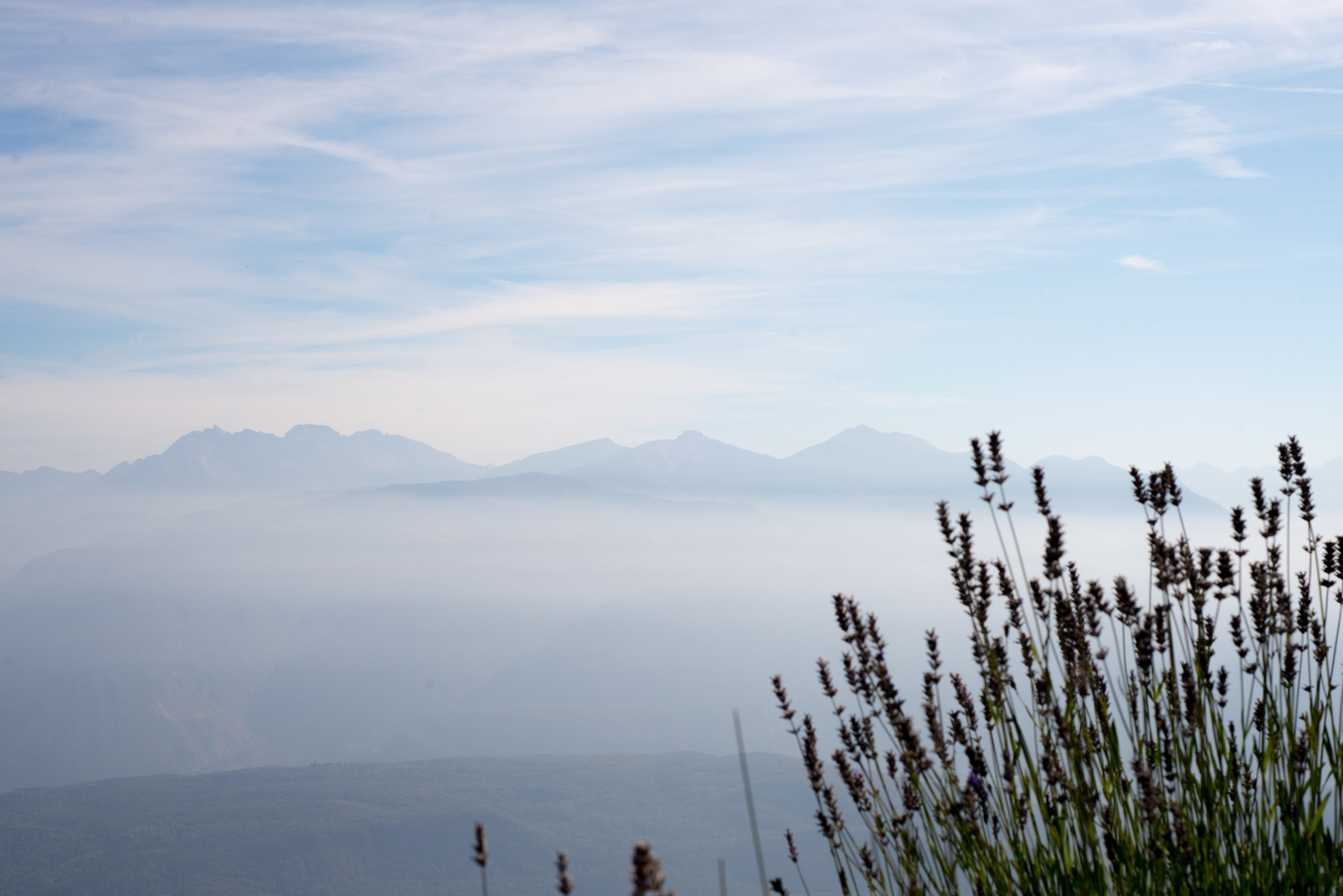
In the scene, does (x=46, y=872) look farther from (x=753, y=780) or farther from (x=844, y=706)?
(x=844, y=706)

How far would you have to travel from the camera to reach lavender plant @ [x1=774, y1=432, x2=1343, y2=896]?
2332mm

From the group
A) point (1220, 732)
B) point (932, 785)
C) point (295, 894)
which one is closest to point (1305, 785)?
point (1220, 732)

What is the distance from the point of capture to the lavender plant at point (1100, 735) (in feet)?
7.65

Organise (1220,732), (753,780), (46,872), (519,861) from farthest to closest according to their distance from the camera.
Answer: (753,780) < (519,861) < (46,872) < (1220,732)

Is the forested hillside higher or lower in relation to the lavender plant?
lower

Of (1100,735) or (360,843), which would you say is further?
(360,843)

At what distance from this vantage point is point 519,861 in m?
182

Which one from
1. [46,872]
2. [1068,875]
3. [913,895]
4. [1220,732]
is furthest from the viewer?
[46,872]

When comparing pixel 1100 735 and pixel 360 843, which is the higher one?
pixel 1100 735

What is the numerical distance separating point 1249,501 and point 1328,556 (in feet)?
1.45

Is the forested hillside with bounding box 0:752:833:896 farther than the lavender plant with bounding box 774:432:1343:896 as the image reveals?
Yes

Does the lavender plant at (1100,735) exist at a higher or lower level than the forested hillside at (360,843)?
higher

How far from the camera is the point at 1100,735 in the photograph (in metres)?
2.68

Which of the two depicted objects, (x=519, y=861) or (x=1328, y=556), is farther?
(x=519, y=861)
